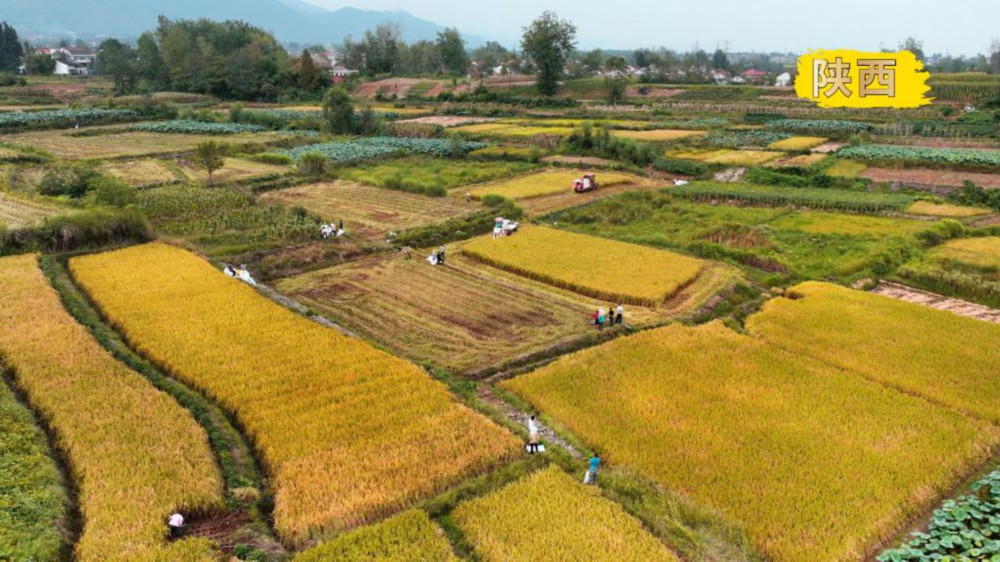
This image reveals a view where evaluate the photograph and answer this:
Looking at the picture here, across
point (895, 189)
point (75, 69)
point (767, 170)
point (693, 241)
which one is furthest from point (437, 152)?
point (75, 69)

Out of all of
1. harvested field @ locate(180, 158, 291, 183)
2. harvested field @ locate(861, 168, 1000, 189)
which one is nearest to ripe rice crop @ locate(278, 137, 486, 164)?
harvested field @ locate(180, 158, 291, 183)

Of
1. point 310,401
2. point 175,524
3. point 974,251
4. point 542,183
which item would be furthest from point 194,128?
point 974,251

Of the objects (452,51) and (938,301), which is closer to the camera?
(938,301)

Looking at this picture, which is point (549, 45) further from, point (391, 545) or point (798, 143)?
point (391, 545)

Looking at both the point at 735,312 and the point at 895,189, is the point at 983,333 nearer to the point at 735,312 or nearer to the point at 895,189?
the point at 735,312

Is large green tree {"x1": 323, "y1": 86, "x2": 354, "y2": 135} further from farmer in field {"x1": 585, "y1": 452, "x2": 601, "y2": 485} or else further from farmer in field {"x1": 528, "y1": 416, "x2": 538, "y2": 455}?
farmer in field {"x1": 585, "y1": 452, "x2": 601, "y2": 485}
